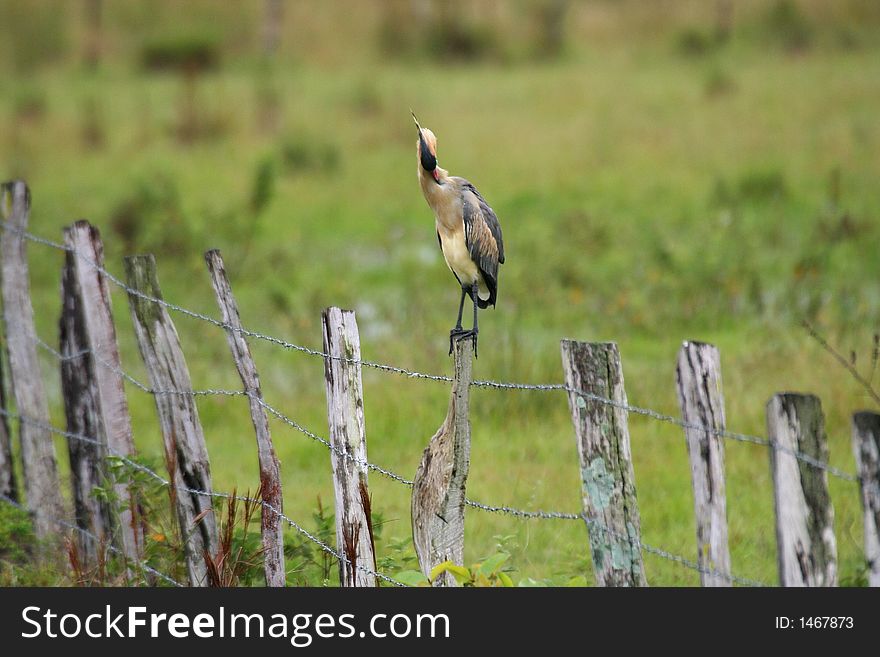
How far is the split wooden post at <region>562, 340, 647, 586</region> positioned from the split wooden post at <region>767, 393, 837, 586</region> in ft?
1.69

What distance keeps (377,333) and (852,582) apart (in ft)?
17.9

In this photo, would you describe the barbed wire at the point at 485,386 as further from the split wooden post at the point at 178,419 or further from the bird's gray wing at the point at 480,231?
the bird's gray wing at the point at 480,231

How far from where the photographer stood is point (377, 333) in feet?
31.9

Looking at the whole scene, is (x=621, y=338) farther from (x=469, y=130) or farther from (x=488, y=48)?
(x=488, y=48)

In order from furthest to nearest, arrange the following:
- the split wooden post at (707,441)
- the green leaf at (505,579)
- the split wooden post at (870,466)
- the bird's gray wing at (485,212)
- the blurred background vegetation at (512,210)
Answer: the blurred background vegetation at (512,210) → the bird's gray wing at (485,212) → the green leaf at (505,579) → the split wooden post at (707,441) → the split wooden post at (870,466)

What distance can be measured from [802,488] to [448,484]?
1285 millimetres

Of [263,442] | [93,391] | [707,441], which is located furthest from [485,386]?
[93,391]

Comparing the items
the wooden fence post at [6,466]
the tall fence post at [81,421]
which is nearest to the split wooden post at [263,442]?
the tall fence post at [81,421]

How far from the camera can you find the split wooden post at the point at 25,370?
5.88 metres

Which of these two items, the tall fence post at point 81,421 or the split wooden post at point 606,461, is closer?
the split wooden post at point 606,461

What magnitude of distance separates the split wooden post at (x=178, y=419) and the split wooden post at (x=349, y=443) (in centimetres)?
80

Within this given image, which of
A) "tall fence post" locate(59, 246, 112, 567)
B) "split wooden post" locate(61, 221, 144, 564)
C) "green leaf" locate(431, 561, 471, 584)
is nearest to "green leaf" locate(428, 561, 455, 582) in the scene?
"green leaf" locate(431, 561, 471, 584)

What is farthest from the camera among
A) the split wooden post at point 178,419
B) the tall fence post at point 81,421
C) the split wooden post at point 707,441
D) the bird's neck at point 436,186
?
the tall fence post at point 81,421

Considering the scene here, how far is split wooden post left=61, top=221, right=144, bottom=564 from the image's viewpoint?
5.25m
